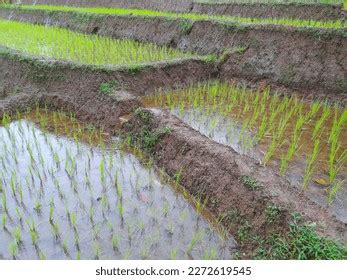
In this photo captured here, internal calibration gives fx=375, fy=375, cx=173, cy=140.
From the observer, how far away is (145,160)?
13.3ft

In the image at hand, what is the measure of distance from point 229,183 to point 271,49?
12.4 ft

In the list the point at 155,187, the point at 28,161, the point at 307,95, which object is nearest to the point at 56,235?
the point at 155,187

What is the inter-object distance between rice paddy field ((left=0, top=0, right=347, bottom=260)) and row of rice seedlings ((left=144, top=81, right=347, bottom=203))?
21mm

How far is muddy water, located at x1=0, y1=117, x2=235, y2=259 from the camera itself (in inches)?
109

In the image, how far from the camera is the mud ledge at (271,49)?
220 inches

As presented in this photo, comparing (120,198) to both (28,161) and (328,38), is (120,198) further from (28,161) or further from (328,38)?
(328,38)

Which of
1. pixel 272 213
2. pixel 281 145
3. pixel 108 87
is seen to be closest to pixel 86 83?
pixel 108 87

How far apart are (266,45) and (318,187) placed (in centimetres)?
368

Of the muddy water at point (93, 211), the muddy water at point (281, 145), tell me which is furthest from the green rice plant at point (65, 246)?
the muddy water at point (281, 145)

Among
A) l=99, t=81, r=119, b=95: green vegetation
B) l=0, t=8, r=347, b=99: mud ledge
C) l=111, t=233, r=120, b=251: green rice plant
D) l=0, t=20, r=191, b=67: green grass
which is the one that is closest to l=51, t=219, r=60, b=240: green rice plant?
l=111, t=233, r=120, b=251: green rice plant

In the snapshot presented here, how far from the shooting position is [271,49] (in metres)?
A: 6.30

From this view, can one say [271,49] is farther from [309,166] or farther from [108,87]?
[309,166]

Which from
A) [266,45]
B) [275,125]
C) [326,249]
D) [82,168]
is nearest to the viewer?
[326,249]

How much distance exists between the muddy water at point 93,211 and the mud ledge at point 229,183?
16cm
